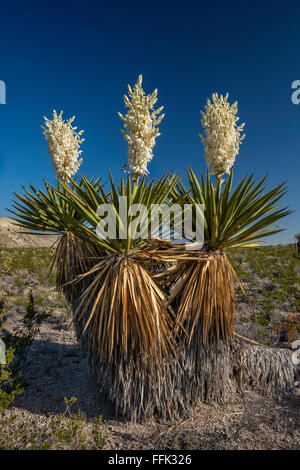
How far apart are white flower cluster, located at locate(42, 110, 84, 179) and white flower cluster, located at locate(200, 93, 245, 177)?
1697 millimetres

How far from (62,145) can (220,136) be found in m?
1.98

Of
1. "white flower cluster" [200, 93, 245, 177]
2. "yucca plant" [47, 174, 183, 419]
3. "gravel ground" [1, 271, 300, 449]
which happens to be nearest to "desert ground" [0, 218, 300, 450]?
"gravel ground" [1, 271, 300, 449]

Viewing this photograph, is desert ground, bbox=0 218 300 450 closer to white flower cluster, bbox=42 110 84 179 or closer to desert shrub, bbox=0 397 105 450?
desert shrub, bbox=0 397 105 450

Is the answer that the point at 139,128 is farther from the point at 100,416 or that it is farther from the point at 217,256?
the point at 100,416

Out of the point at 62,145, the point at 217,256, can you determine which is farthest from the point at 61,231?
the point at 217,256

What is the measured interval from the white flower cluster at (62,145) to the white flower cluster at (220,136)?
1.70 metres

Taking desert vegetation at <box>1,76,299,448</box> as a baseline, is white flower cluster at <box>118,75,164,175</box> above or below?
above

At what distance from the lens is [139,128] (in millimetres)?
2783

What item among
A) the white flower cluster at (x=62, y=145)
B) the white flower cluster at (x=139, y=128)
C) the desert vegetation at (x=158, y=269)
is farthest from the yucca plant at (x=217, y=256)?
the white flower cluster at (x=62, y=145)

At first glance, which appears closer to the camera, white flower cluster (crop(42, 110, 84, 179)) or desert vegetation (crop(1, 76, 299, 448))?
desert vegetation (crop(1, 76, 299, 448))

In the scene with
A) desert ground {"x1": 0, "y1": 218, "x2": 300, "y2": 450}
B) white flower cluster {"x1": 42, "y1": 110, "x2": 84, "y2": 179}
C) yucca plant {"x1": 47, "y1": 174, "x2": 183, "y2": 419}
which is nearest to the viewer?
desert ground {"x1": 0, "y1": 218, "x2": 300, "y2": 450}

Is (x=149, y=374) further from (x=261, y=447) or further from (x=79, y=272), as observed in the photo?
(x=79, y=272)

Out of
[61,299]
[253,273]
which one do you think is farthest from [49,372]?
[253,273]

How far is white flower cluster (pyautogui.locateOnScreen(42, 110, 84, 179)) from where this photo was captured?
3.48 m
